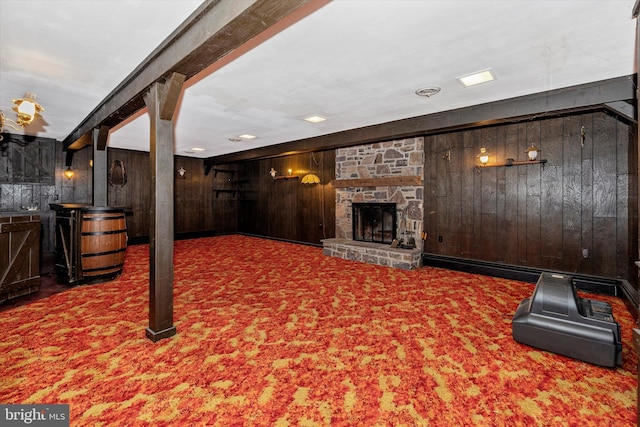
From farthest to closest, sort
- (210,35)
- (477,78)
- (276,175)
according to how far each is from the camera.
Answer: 1. (276,175)
2. (477,78)
3. (210,35)

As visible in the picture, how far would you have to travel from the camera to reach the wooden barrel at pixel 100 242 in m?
3.91

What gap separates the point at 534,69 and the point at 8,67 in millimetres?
5219

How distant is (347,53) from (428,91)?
1368mm

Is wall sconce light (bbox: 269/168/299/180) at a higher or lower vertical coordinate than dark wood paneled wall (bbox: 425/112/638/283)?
higher

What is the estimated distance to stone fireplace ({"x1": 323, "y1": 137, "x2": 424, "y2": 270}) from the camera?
17.9 feet

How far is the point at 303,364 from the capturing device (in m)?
2.21

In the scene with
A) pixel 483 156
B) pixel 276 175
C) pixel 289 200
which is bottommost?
pixel 289 200

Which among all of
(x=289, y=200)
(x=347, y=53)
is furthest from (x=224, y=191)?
(x=347, y=53)

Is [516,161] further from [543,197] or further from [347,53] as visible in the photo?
[347,53]

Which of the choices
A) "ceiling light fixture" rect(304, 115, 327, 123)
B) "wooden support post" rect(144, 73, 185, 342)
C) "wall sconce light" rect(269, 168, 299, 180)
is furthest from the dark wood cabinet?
"wall sconce light" rect(269, 168, 299, 180)

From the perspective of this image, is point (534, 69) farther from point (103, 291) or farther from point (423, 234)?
point (103, 291)

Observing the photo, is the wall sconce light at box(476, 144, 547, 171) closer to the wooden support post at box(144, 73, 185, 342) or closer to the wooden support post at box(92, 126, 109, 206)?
the wooden support post at box(144, 73, 185, 342)

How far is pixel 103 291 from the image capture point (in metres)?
3.84

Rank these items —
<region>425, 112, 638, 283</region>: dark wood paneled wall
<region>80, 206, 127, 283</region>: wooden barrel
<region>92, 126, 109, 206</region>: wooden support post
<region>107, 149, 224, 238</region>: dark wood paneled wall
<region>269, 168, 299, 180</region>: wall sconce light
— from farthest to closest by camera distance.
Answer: <region>269, 168, 299, 180</region>: wall sconce light < <region>107, 149, 224, 238</region>: dark wood paneled wall < <region>92, 126, 109, 206</region>: wooden support post < <region>80, 206, 127, 283</region>: wooden barrel < <region>425, 112, 638, 283</region>: dark wood paneled wall
